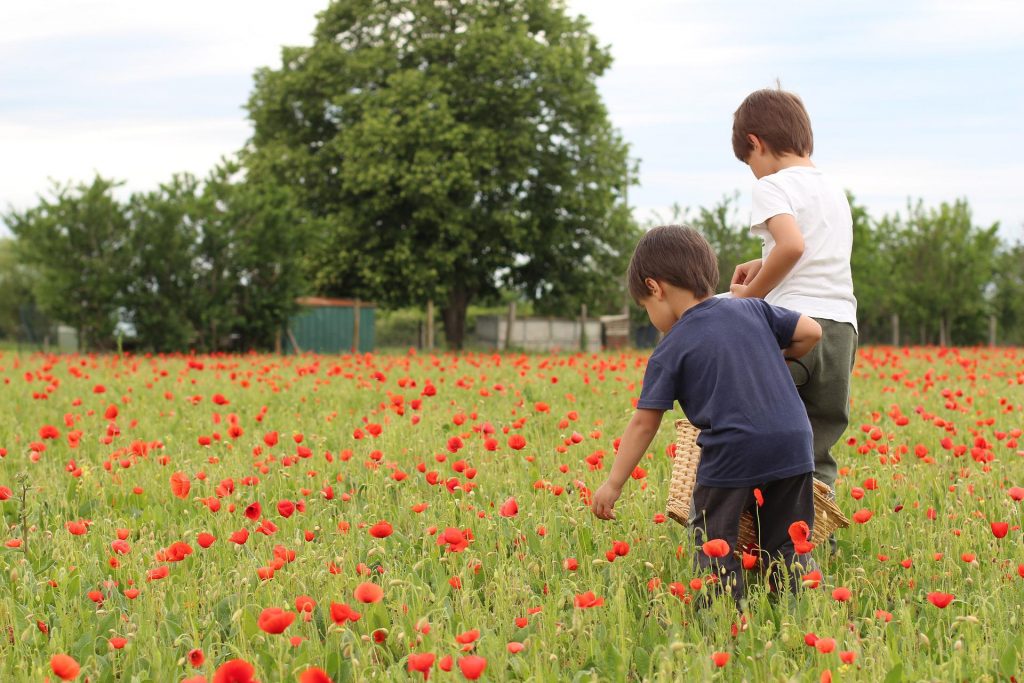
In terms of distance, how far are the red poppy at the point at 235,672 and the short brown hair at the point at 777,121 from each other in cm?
284

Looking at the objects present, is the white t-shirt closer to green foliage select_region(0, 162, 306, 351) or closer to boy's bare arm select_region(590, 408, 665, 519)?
boy's bare arm select_region(590, 408, 665, 519)

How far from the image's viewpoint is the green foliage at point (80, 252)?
2077 centimetres

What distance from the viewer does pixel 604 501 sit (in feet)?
10.8

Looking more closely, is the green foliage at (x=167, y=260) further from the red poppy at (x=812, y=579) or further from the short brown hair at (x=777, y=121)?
the red poppy at (x=812, y=579)

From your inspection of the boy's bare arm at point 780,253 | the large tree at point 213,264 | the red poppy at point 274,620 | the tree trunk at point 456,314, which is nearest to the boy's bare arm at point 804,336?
the boy's bare arm at point 780,253

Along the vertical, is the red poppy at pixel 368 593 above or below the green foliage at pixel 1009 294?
below

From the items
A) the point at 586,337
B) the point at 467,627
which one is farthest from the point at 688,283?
the point at 586,337

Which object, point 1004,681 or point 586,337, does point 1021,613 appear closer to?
point 1004,681

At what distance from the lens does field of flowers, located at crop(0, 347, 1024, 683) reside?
280 cm

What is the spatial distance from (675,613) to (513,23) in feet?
88.9

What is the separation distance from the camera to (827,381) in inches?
150

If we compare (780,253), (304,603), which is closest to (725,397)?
(780,253)

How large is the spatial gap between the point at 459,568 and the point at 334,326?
1061 inches

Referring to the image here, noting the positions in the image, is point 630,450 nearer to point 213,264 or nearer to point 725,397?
point 725,397
